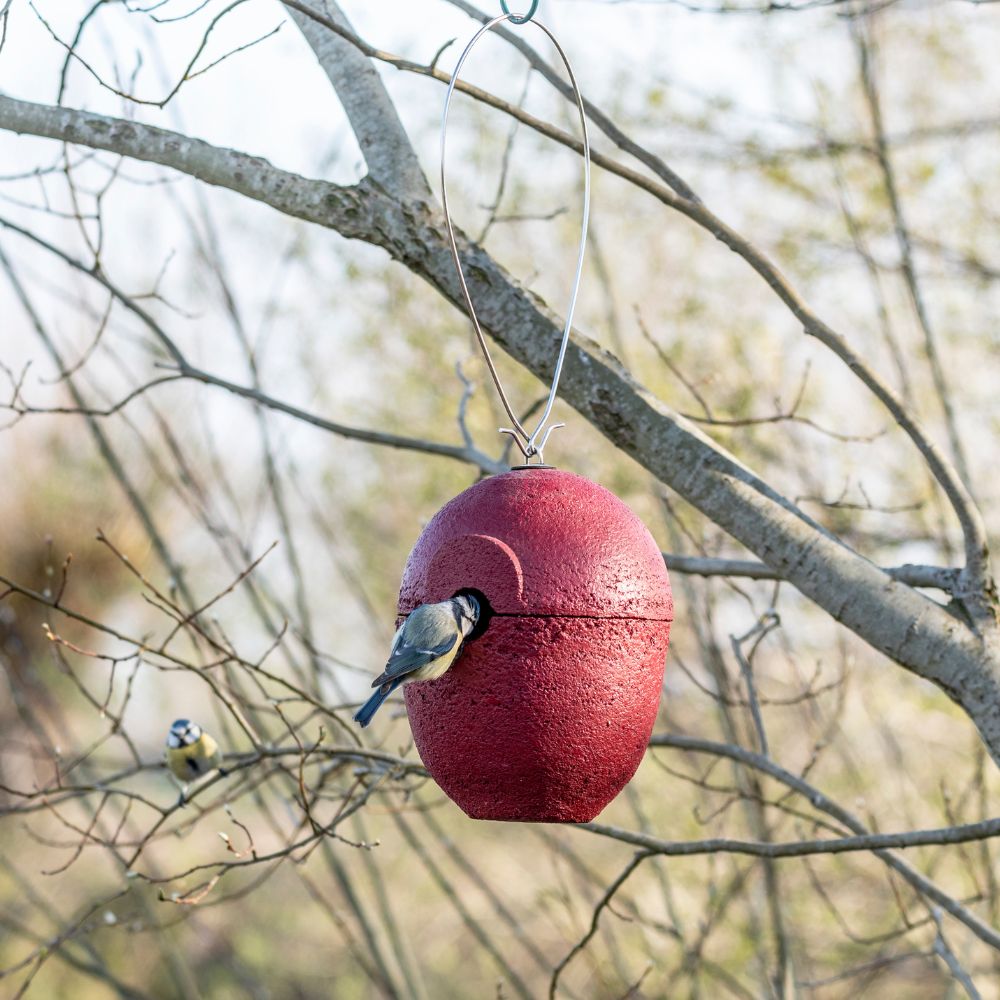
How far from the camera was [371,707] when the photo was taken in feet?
4.02

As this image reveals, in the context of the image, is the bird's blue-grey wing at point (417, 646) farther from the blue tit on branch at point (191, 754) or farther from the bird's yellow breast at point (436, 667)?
the blue tit on branch at point (191, 754)

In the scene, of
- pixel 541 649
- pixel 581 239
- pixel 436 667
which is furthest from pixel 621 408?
pixel 436 667

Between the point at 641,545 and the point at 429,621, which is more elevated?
the point at 641,545

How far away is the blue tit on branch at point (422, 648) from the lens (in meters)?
1.23

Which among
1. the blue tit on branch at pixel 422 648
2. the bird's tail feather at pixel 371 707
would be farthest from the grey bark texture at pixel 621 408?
the bird's tail feather at pixel 371 707

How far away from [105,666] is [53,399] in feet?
5.32

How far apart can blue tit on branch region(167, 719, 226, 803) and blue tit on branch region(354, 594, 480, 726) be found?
3.29 feet

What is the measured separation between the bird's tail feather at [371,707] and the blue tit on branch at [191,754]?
3.35 feet

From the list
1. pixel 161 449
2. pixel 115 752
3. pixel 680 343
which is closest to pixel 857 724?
pixel 680 343

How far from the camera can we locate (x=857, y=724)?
5688mm

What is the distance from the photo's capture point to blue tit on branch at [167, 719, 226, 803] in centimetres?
218

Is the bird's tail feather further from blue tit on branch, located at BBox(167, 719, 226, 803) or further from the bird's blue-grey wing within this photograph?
blue tit on branch, located at BBox(167, 719, 226, 803)

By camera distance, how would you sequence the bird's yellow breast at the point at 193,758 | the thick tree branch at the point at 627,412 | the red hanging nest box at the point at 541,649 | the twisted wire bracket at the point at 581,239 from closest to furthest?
the red hanging nest box at the point at 541,649 → the twisted wire bracket at the point at 581,239 → the thick tree branch at the point at 627,412 → the bird's yellow breast at the point at 193,758

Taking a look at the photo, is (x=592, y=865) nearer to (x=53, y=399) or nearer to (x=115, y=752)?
(x=53, y=399)
